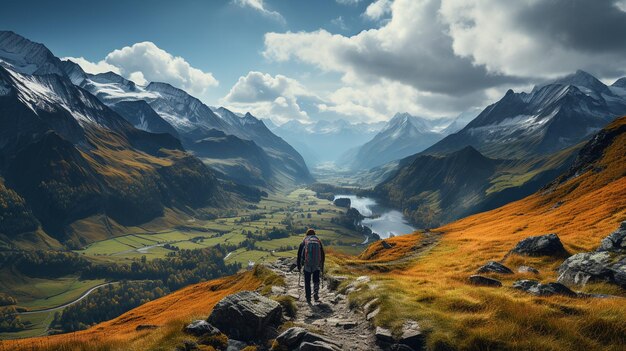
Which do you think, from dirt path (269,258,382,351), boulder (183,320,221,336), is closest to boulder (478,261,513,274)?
dirt path (269,258,382,351)

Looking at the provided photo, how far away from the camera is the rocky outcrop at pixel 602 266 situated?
21.0 meters

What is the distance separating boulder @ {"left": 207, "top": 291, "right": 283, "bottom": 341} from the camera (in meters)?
→ 17.5

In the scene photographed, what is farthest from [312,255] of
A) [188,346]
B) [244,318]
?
[188,346]

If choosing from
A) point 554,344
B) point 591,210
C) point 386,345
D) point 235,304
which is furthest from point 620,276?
point 591,210

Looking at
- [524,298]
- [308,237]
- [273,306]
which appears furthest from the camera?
[308,237]

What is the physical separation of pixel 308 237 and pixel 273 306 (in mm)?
7125

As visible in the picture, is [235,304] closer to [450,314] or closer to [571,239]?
[450,314]

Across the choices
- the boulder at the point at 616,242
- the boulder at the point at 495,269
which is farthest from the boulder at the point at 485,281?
the boulder at the point at 616,242

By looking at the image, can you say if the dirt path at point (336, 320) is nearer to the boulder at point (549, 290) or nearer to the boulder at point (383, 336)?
the boulder at point (383, 336)

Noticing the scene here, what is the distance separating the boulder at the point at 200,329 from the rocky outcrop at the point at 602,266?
22.9 meters

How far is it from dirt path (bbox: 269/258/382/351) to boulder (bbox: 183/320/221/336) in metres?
4.57

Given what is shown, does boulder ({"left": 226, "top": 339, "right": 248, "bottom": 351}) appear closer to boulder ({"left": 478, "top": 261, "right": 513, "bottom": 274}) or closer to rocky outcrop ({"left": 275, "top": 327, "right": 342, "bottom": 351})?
rocky outcrop ({"left": 275, "top": 327, "right": 342, "bottom": 351})

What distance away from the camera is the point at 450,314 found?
53.6ft

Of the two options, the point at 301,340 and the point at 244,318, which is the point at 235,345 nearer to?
the point at 244,318
